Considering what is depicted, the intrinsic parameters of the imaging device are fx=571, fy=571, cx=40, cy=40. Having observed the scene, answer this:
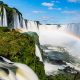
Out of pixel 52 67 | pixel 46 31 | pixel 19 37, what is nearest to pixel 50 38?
pixel 46 31

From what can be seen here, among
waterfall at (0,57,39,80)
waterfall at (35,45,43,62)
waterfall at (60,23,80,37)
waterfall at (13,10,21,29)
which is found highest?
waterfall at (13,10,21,29)

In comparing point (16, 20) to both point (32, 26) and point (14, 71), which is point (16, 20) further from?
point (14, 71)

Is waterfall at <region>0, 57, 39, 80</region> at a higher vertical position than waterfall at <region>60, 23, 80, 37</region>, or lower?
lower

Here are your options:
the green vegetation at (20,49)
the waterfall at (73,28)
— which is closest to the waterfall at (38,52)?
the green vegetation at (20,49)

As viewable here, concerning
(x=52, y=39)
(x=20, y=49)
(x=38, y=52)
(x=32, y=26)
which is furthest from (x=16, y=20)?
(x=20, y=49)

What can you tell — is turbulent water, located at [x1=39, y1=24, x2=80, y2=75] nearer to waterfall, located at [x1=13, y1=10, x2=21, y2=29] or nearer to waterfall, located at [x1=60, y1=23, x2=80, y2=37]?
waterfall, located at [x1=60, y1=23, x2=80, y2=37]

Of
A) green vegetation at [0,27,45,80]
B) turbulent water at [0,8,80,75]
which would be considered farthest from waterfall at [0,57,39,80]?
turbulent water at [0,8,80,75]

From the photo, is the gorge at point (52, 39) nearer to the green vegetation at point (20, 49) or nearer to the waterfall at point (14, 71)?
the green vegetation at point (20, 49)

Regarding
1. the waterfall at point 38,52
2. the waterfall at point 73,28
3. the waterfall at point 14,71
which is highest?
the waterfall at point 73,28

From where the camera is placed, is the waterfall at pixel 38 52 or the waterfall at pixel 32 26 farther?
the waterfall at pixel 32 26

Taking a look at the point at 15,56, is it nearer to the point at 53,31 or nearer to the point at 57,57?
the point at 57,57
